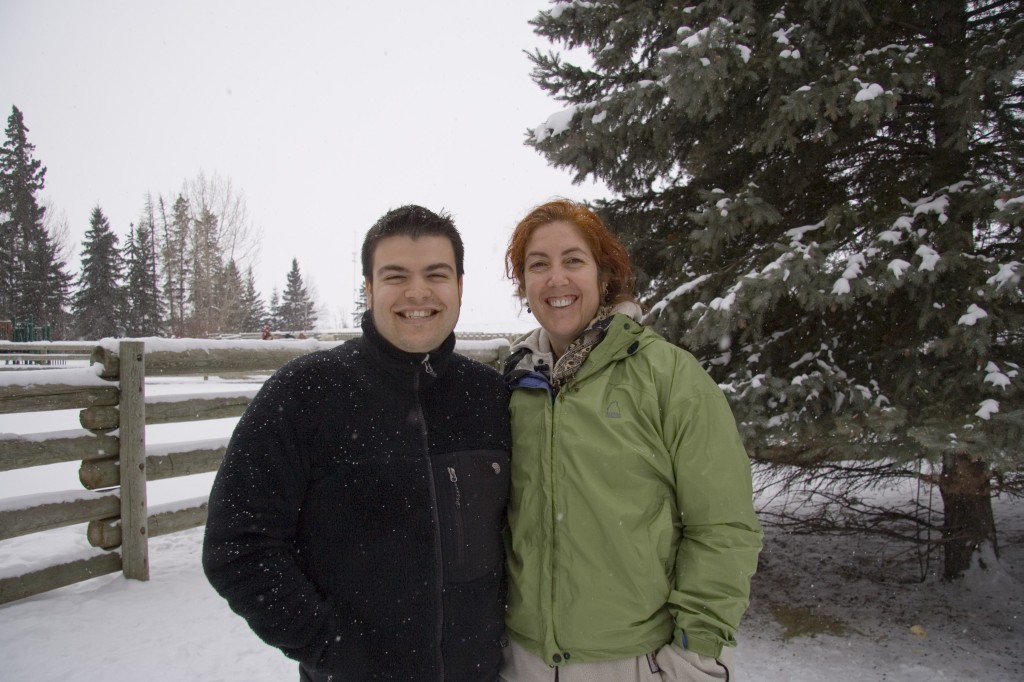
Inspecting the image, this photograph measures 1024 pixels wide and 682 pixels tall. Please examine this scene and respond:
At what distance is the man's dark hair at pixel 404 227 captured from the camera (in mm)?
1785

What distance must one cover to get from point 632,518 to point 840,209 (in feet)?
10.3

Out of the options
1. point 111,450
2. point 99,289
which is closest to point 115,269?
point 99,289

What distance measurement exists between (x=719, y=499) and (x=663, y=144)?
3.75 metres

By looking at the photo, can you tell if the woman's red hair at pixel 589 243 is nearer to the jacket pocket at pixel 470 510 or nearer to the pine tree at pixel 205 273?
the jacket pocket at pixel 470 510

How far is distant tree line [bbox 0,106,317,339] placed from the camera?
3644cm

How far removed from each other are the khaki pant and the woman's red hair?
1227 mm

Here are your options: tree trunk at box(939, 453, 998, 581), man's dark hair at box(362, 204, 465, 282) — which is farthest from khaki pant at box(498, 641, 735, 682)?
tree trunk at box(939, 453, 998, 581)

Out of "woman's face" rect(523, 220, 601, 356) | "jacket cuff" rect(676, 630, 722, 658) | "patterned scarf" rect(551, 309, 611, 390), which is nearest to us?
"jacket cuff" rect(676, 630, 722, 658)

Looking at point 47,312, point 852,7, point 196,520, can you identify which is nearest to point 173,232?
point 47,312

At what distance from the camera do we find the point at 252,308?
48219mm

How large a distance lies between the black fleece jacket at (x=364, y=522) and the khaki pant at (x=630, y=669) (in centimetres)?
9

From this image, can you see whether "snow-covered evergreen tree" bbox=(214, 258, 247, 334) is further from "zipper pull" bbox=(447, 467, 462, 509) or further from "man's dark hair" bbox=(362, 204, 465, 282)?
"zipper pull" bbox=(447, 467, 462, 509)

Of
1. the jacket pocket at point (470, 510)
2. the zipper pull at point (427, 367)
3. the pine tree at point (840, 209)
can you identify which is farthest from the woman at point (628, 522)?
the pine tree at point (840, 209)

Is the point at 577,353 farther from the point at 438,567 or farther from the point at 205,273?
the point at 205,273
